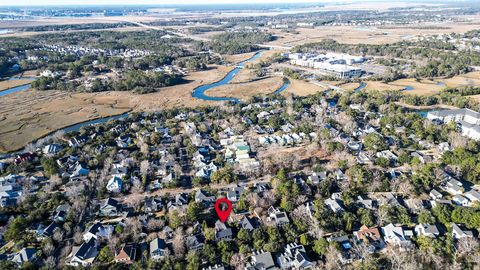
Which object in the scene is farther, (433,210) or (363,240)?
(433,210)

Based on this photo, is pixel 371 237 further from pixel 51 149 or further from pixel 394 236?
pixel 51 149

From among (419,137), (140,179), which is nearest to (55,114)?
(140,179)

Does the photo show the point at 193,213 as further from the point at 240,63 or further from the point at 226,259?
the point at 240,63

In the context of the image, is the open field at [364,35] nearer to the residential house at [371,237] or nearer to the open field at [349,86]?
the open field at [349,86]

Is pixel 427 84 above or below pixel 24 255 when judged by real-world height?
above

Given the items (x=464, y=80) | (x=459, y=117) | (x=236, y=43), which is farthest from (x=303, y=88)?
(x=236, y=43)

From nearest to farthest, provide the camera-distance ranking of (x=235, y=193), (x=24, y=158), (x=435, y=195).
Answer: (x=435, y=195) < (x=235, y=193) < (x=24, y=158)
